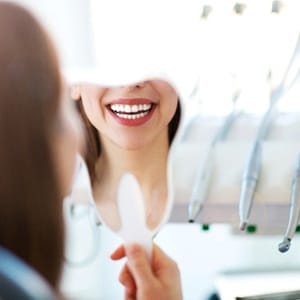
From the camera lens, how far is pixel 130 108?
35.2 inches

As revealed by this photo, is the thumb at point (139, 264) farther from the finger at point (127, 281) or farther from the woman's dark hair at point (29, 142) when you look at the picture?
the woman's dark hair at point (29, 142)

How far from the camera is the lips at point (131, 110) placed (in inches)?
35.1

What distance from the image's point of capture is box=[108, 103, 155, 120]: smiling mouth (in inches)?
35.2

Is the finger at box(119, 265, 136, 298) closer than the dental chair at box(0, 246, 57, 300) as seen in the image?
No

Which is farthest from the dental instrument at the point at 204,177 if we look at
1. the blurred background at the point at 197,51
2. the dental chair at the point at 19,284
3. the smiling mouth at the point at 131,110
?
the dental chair at the point at 19,284

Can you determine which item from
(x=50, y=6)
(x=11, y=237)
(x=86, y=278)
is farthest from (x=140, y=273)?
(x=50, y=6)

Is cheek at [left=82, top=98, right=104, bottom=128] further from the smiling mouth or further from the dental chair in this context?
the dental chair

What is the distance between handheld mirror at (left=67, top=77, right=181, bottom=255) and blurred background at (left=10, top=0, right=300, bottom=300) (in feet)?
0.10

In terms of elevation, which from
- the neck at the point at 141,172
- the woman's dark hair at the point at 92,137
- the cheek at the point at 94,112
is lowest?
the neck at the point at 141,172

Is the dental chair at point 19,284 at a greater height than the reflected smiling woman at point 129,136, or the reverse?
the reflected smiling woman at point 129,136

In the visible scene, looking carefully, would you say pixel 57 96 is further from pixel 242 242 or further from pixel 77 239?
pixel 242 242

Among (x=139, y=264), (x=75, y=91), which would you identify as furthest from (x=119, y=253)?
(x=75, y=91)

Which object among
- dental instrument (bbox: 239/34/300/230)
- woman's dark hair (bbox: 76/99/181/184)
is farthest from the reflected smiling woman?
dental instrument (bbox: 239/34/300/230)

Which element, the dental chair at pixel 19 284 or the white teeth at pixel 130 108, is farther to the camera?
the white teeth at pixel 130 108
